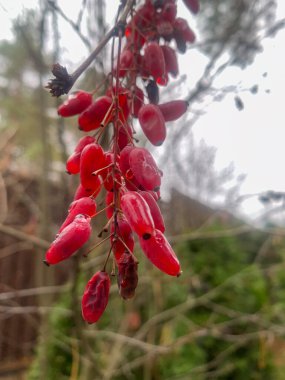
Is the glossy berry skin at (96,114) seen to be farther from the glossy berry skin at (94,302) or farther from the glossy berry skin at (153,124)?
the glossy berry skin at (94,302)

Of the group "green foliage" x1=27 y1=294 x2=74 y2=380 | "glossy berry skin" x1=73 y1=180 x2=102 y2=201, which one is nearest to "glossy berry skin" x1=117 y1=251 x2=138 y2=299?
"glossy berry skin" x1=73 y1=180 x2=102 y2=201

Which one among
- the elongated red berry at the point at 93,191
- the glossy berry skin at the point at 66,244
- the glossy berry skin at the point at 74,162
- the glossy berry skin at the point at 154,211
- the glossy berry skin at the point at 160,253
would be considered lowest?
the glossy berry skin at the point at 160,253

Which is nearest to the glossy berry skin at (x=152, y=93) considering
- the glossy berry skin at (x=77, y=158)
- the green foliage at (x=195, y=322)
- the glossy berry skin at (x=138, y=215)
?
the glossy berry skin at (x=77, y=158)

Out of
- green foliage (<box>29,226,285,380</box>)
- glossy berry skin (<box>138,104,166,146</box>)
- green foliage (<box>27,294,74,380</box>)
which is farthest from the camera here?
green foliage (<box>29,226,285,380</box>)

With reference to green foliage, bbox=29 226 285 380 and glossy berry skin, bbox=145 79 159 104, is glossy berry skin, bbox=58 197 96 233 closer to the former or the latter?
glossy berry skin, bbox=145 79 159 104

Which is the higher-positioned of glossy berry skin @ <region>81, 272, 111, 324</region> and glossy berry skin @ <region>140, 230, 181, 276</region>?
glossy berry skin @ <region>140, 230, 181, 276</region>

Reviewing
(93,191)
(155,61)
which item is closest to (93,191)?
(93,191)

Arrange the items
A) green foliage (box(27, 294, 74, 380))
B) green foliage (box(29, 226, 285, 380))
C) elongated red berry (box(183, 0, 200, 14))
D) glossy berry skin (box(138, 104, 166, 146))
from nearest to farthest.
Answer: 1. glossy berry skin (box(138, 104, 166, 146))
2. elongated red berry (box(183, 0, 200, 14))
3. green foliage (box(27, 294, 74, 380))
4. green foliage (box(29, 226, 285, 380))

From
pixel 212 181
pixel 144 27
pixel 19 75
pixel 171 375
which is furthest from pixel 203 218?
pixel 19 75
